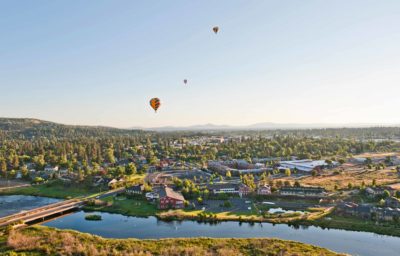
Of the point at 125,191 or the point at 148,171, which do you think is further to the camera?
the point at 148,171

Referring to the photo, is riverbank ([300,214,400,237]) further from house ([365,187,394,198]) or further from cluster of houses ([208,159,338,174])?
cluster of houses ([208,159,338,174])

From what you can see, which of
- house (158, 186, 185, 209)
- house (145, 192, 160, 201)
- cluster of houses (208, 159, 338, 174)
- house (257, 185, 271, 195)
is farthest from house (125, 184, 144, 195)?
cluster of houses (208, 159, 338, 174)

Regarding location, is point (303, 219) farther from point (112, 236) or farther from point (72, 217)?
point (72, 217)

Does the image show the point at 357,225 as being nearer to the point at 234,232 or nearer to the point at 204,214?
the point at 234,232

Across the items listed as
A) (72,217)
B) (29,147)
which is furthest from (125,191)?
(29,147)

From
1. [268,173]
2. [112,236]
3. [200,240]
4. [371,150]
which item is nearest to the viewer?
[200,240]

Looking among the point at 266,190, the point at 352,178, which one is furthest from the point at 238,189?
the point at 352,178

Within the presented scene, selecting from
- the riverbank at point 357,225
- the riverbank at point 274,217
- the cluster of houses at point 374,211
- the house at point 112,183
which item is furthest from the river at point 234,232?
the house at point 112,183

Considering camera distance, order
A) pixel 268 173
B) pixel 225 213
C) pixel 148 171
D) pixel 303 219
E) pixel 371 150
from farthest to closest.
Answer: pixel 371 150, pixel 148 171, pixel 268 173, pixel 225 213, pixel 303 219
